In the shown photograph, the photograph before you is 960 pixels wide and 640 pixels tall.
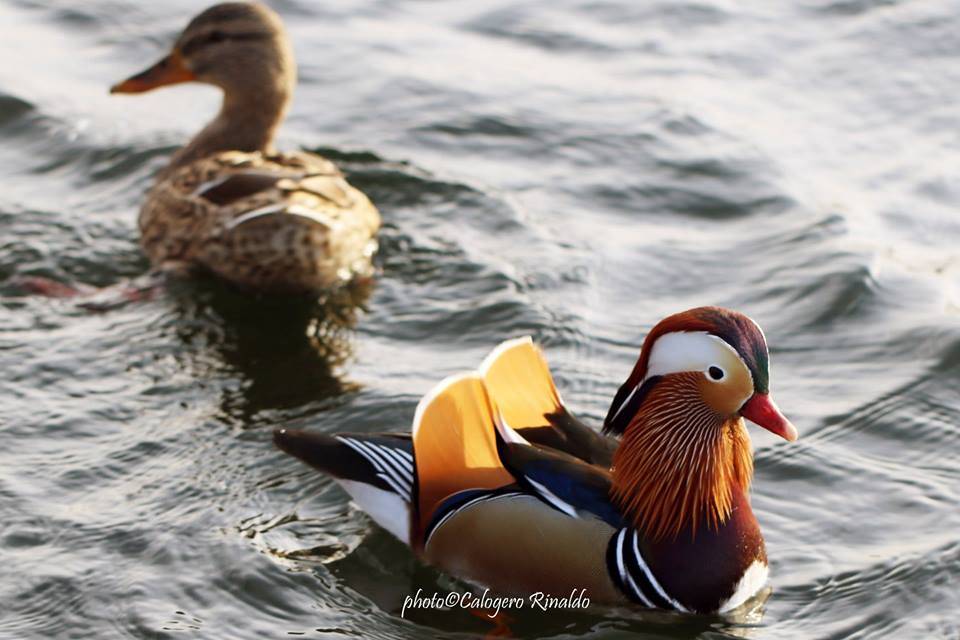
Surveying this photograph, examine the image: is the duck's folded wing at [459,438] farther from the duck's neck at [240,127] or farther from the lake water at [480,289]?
the duck's neck at [240,127]

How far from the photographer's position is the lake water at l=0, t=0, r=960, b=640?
19.0 feet

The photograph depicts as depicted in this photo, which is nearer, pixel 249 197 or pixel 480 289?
pixel 249 197

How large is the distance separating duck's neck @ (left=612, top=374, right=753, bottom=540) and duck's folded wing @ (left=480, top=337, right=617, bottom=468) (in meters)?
0.19

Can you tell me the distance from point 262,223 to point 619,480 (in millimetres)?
2812

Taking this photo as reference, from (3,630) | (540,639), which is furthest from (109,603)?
(540,639)

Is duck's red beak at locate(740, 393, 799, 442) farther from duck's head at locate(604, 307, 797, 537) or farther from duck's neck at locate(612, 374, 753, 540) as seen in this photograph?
duck's neck at locate(612, 374, 753, 540)

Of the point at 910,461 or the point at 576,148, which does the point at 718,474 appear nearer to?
the point at 910,461

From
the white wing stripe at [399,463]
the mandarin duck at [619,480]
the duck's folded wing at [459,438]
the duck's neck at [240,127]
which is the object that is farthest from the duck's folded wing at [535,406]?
the duck's neck at [240,127]

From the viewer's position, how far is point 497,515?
5582 millimetres

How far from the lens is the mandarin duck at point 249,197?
25.5 feet

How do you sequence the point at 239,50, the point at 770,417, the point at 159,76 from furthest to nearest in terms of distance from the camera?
1. the point at 159,76
2. the point at 239,50
3. the point at 770,417

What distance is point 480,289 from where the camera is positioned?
8.00m

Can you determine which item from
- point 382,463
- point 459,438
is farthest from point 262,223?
point 459,438

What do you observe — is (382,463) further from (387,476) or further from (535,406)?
(535,406)
